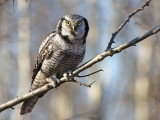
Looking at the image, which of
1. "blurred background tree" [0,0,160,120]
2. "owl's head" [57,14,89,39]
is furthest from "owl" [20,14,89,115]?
"blurred background tree" [0,0,160,120]

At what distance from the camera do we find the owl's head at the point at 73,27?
5.82m

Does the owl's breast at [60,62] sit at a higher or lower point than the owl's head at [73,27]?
lower

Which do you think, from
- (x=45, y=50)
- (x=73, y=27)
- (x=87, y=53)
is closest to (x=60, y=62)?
(x=45, y=50)

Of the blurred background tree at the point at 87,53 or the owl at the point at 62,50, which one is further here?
the blurred background tree at the point at 87,53

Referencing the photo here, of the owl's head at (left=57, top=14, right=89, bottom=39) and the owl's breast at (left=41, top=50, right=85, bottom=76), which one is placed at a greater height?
the owl's head at (left=57, top=14, right=89, bottom=39)

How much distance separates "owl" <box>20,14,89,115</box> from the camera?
5.73 m

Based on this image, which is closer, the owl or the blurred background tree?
the owl

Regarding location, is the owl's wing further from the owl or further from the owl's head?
the owl's head

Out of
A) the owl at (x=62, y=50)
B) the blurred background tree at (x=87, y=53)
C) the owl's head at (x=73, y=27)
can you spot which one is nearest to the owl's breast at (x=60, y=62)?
the owl at (x=62, y=50)

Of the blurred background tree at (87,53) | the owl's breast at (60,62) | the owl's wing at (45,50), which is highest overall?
the blurred background tree at (87,53)

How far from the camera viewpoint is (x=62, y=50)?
5699 mm

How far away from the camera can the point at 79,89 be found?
71.5ft

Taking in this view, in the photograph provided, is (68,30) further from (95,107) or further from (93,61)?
(95,107)

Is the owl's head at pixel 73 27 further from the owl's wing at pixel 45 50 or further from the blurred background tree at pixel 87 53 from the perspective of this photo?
the blurred background tree at pixel 87 53
